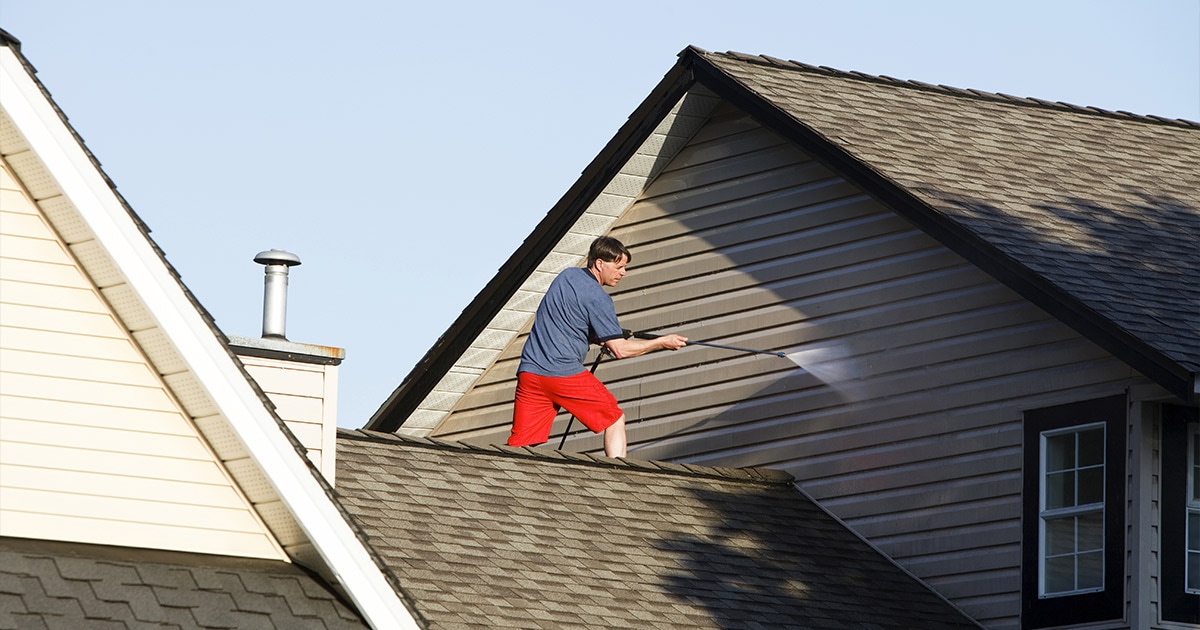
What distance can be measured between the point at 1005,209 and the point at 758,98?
2151 millimetres

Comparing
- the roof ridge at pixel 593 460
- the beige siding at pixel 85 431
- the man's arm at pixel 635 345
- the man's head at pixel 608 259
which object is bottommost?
the beige siding at pixel 85 431

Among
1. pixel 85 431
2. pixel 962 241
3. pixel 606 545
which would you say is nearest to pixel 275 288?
pixel 85 431

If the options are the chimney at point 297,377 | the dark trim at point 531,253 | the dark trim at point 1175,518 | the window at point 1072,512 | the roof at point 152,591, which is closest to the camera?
the roof at point 152,591

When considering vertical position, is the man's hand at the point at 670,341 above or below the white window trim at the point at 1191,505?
above

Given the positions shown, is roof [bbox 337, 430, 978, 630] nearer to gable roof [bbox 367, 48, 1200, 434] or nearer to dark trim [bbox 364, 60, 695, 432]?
gable roof [bbox 367, 48, 1200, 434]

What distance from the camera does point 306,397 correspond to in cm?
1035

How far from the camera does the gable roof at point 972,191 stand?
42.6 ft

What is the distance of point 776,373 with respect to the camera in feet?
49.4

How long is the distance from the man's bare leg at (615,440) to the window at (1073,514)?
2953mm

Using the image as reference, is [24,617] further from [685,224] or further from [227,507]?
[685,224]

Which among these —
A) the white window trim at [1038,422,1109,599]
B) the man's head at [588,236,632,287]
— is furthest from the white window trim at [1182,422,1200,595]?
the man's head at [588,236,632,287]

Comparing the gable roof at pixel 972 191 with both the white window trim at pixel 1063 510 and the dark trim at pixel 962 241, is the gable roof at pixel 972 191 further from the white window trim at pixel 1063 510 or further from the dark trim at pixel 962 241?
the white window trim at pixel 1063 510

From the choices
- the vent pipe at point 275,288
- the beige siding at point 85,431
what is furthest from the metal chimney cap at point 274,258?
the beige siding at point 85,431

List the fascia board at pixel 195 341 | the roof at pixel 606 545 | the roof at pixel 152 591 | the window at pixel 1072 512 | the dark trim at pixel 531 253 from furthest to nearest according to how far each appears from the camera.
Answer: the dark trim at pixel 531 253 < the window at pixel 1072 512 < the roof at pixel 606 545 < the fascia board at pixel 195 341 < the roof at pixel 152 591
